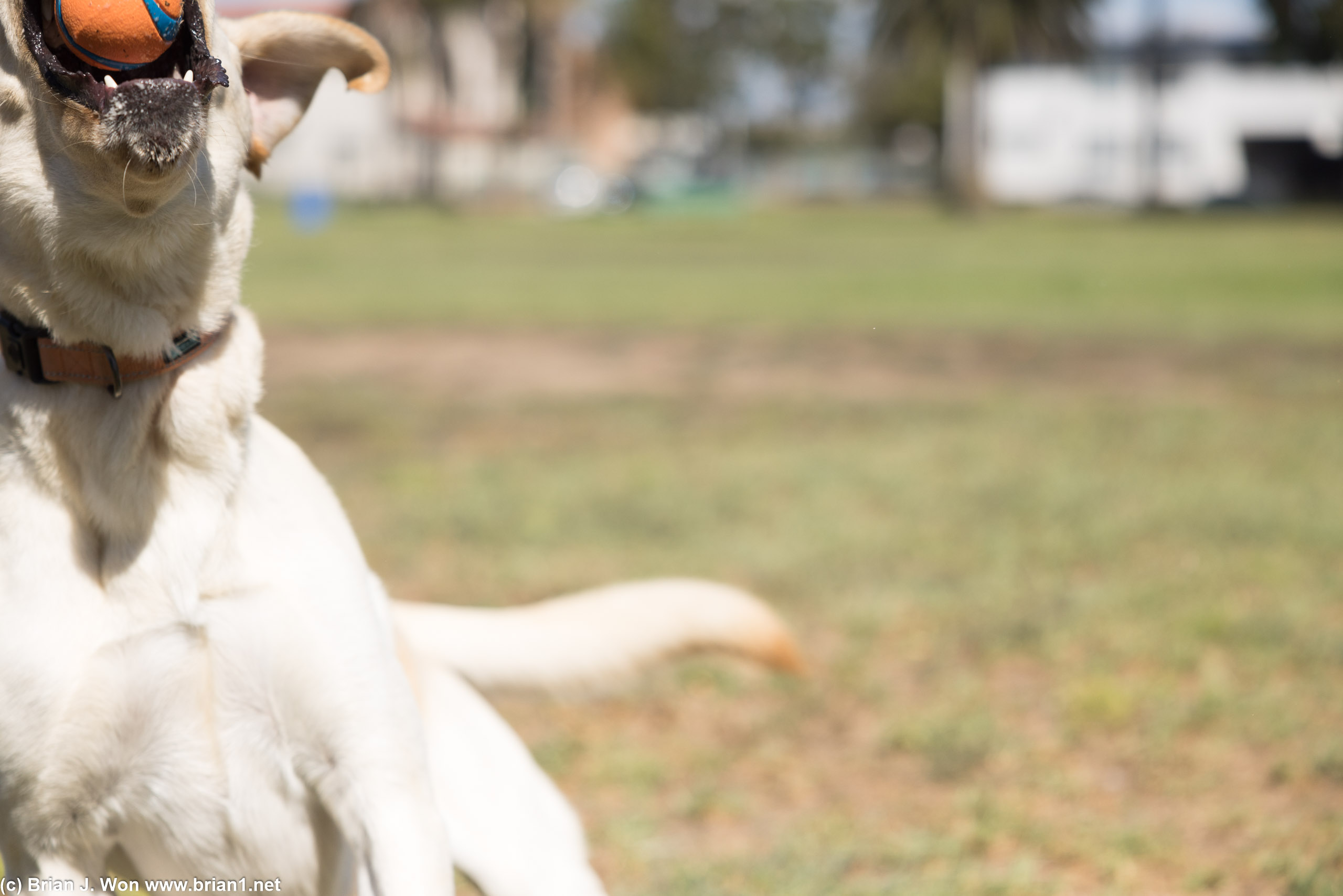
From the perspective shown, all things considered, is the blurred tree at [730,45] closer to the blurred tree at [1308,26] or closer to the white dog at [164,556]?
the blurred tree at [1308,26]

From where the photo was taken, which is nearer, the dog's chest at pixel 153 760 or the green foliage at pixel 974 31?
the dog's chest at pixel 153 760

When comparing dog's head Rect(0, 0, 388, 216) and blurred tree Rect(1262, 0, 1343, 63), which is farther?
blurred tree Rect(1262, 0, 1343, 63)

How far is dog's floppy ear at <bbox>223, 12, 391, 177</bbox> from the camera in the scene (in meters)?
2.23

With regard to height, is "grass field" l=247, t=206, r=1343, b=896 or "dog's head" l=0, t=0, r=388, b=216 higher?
"dog's head" l=0, t=0, r=388, b=216

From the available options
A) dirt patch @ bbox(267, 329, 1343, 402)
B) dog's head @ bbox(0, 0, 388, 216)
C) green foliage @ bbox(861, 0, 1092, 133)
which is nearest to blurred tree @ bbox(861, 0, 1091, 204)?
green foliage @ bbox(861, 0, 1092, 133)

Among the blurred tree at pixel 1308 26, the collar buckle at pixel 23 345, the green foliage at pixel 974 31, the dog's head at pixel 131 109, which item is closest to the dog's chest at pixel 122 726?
the collar buckle at pixel 23 345

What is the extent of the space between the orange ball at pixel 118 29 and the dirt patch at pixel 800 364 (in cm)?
686

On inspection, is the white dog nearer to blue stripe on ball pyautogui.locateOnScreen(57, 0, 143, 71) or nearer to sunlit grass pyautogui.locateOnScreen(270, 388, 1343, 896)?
blue stripe on ball pyautogui.locateOnScreen(57, 0, 143, 71)

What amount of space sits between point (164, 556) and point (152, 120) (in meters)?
0.61

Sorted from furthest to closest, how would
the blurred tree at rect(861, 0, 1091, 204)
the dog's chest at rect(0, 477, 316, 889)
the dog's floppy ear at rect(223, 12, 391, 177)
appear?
the blurred tree at rect(861, 0, 1091, 204)
the dog's floppy ear at rect(223, 12, 391, 177)
the dog's chest at rect(0, 477, 316, 889)

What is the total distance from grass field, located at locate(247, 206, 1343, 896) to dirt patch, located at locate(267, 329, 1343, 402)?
58 mm

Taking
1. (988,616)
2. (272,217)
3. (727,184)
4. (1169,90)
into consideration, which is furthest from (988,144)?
(988,616)

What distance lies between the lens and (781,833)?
3.17m

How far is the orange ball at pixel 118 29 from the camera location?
177 centimetres
